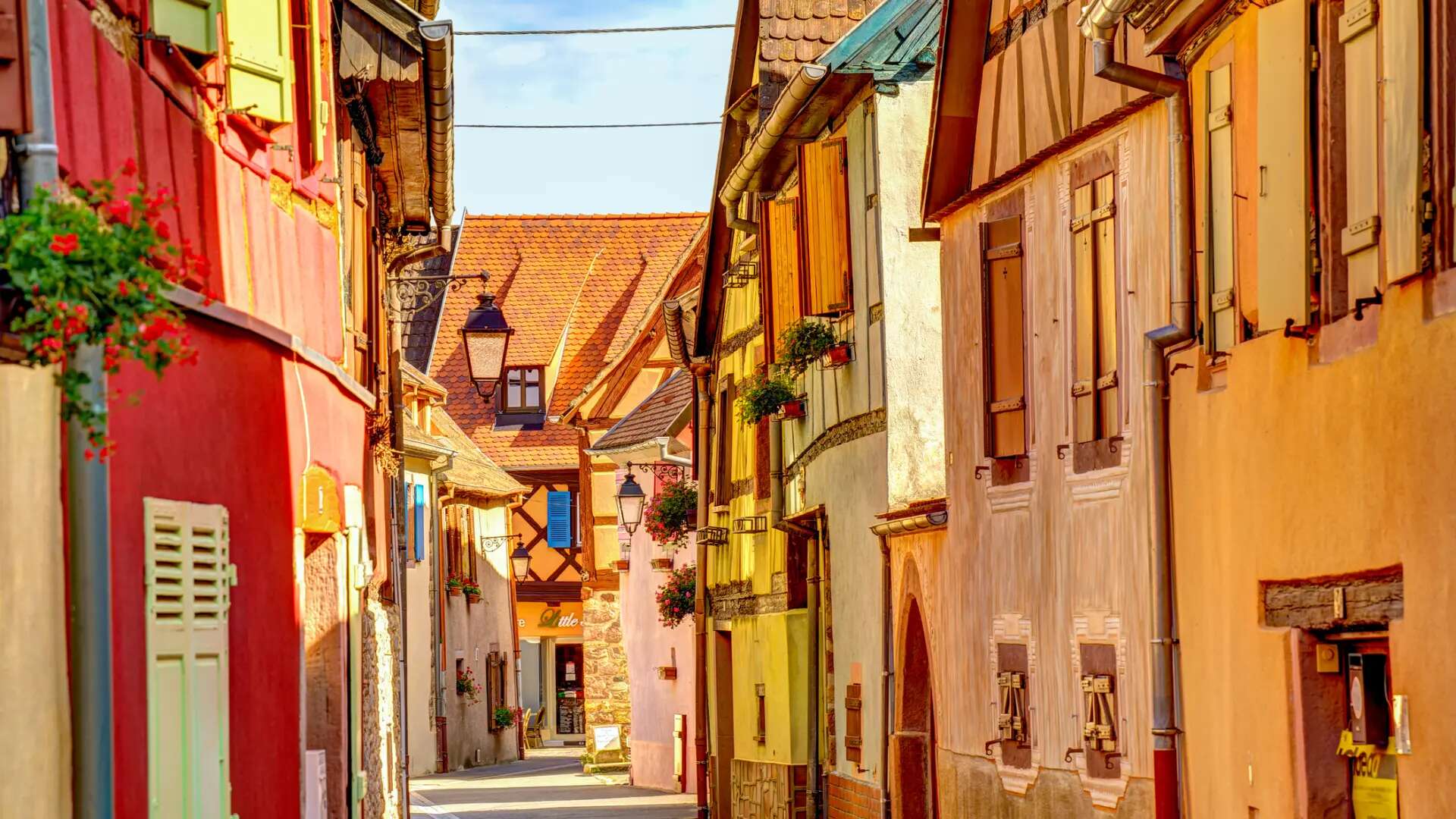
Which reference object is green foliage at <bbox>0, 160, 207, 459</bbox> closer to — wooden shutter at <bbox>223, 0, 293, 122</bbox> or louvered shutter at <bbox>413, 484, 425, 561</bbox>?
wooden shutter at <bbox>223, 0, 293, 122</bbox>

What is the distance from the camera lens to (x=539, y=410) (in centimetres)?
4834

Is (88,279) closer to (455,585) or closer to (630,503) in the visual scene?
(630,503)

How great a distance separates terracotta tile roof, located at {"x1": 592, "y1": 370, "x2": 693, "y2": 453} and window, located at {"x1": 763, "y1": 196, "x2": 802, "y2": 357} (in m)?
10.1

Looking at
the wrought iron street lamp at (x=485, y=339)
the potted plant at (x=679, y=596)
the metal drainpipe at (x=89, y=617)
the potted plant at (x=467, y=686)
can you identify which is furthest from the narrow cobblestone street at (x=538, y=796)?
the metal drainpipe at (x=89, y=617)

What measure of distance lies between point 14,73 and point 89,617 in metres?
1.83

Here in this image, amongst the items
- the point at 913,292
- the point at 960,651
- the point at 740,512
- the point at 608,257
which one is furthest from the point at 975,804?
the point at 608,257

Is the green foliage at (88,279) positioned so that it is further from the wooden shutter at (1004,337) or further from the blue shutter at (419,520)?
the blue shutter at (419,520)

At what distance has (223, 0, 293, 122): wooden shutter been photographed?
10.5 metres

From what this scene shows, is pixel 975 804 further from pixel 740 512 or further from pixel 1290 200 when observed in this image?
pixel 740 512

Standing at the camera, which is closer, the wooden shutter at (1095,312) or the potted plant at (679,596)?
the wooden shutter at (1095,312)

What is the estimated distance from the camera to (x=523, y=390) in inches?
1917

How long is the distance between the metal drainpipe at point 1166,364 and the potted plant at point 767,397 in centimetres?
867

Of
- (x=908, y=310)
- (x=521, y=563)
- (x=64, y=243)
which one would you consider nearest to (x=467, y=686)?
(x=521, y=563)

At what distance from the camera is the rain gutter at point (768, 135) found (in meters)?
16.7
